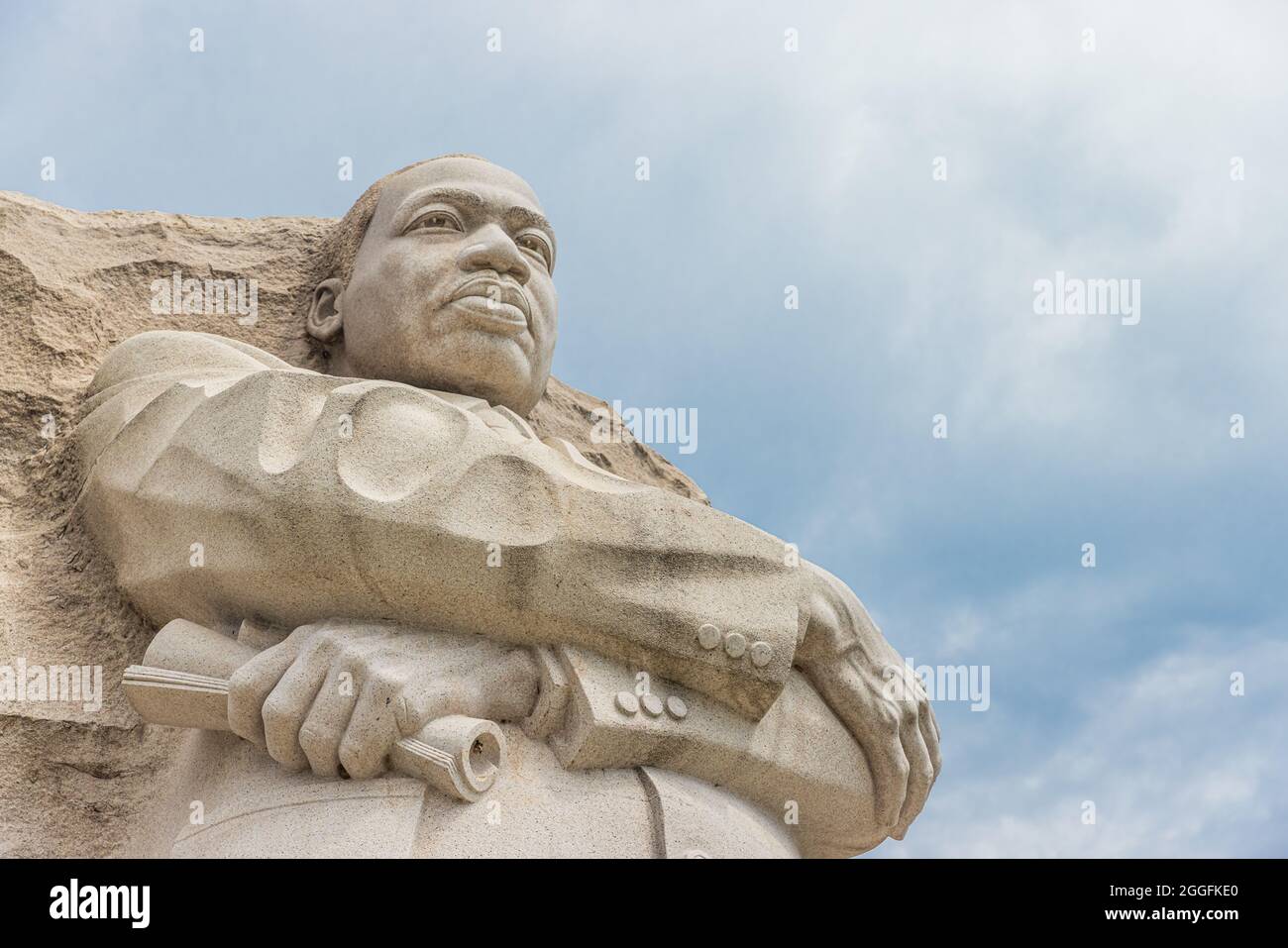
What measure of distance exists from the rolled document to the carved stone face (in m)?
1.32

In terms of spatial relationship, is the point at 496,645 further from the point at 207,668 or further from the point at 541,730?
the point at 207,668

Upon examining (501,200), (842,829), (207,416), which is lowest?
(842,829)

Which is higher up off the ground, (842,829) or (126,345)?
(126,345)

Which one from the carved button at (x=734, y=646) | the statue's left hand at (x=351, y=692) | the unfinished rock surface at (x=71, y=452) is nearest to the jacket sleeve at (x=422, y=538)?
the carved button at (x=734, y=646)

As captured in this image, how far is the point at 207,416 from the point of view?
194 inches

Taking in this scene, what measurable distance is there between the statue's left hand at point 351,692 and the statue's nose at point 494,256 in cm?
152

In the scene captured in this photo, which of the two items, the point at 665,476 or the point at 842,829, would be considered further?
the point at 665,476

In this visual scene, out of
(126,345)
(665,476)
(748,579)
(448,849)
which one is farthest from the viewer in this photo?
(665,476)

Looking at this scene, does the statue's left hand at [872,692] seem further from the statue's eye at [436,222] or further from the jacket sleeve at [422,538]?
the statue's eye at [436,222]

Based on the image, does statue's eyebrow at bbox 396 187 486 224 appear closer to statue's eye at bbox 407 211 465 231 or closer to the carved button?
statue's eye at bbox 407 211 465 231

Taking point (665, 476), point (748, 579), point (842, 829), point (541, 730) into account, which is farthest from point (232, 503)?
point (665, 476)

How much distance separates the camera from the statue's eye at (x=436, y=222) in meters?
5.95

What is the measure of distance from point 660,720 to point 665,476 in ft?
8.69

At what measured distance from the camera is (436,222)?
5961 mm
